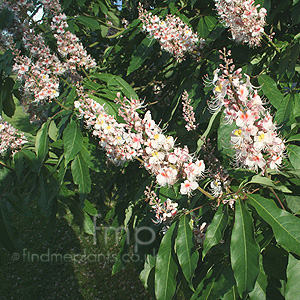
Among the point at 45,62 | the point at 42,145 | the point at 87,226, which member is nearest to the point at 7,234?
the point at 87,226

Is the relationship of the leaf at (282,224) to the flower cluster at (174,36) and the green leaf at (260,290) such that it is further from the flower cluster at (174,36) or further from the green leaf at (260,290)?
the flower cluster at (174,36)

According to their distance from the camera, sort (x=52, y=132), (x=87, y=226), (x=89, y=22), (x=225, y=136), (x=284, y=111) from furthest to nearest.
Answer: (x=89, y=22) → (x=52, y=132) → (x=87, y=226) → (x=284, y=111) → (x=225, y=136)

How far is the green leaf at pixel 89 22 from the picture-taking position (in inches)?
112

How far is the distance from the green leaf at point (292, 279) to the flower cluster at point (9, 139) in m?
2.11

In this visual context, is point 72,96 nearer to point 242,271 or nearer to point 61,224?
point 242,271

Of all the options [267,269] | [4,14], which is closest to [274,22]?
[267,269]

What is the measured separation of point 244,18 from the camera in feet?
6.38

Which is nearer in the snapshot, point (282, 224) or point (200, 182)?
point (282, 224)

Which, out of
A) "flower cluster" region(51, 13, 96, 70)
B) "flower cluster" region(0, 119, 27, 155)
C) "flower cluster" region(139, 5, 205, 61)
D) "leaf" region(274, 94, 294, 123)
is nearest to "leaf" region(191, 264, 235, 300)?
"leaf" region(274, 94, 294, 123)

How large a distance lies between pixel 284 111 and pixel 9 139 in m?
2.00

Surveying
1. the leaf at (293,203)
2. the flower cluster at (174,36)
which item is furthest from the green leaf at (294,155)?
the flower cluster at (174,36)

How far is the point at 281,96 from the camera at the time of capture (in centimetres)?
198

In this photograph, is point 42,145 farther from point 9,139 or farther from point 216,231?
point 216,231

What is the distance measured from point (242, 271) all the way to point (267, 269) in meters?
0.33
